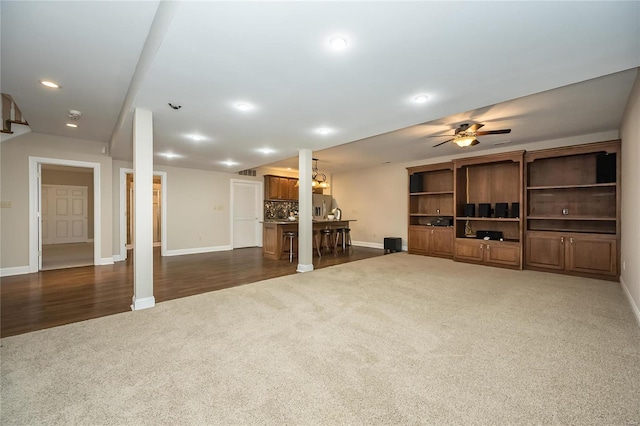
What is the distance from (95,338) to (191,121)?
110 inches

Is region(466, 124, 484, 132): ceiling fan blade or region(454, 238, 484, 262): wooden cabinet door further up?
region(466, 124, 484, 132): ceiling fan blade

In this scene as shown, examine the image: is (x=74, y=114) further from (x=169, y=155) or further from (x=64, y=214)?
(x=64, y=214)

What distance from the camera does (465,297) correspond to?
3.68m

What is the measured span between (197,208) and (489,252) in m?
7.49

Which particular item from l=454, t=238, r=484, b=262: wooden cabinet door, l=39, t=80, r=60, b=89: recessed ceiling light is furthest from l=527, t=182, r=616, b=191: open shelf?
l=39, t=80, r=60, b=89: recessed ceiling light

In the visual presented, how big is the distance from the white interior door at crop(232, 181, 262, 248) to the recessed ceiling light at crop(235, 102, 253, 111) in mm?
5461

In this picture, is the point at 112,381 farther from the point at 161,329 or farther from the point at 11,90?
the point at 11,90

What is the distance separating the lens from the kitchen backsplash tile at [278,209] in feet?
29.7

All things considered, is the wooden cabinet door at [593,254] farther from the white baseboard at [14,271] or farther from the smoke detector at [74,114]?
the white baseboard at [14,271]

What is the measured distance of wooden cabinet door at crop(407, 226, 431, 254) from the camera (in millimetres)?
7000

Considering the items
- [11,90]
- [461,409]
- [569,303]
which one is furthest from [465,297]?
[11,90]

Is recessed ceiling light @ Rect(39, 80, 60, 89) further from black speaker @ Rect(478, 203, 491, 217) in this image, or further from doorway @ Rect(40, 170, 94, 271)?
black speaker @ Rect(478, 203, 491, 217)

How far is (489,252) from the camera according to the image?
577 cm

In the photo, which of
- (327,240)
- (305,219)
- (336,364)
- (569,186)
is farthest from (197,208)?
(569,186)
